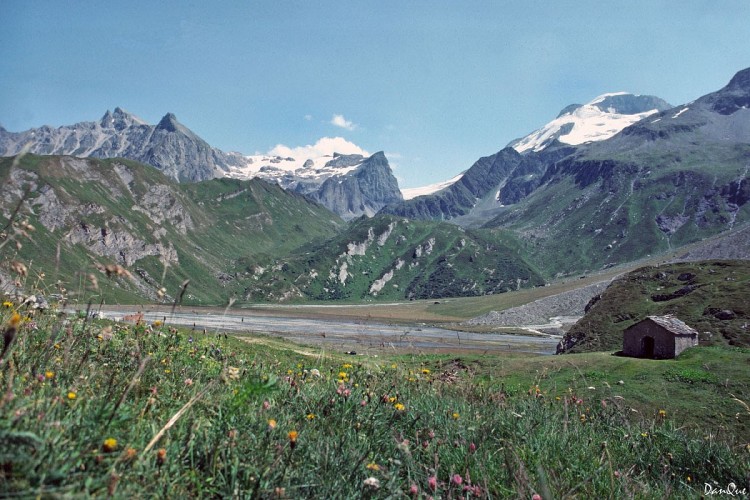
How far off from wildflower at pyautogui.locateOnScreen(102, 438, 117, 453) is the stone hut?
45.8 m

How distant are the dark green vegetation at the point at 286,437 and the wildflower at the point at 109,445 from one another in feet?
0.07

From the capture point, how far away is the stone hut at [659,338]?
39.8m

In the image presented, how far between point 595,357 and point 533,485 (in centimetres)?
3829

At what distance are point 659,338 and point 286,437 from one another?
45306mm

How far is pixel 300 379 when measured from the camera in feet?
23.2

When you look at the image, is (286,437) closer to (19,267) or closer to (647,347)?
(19,267)

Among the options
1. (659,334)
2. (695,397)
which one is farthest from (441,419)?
(659,334)

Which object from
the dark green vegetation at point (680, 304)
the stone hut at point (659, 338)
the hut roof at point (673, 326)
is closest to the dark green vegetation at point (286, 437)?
the stone hut at point (659, 338)

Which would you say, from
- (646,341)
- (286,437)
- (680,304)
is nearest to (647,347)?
(646,341)

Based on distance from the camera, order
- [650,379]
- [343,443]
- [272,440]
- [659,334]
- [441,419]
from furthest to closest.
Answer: [659,334]
[650,379]
[441,419]
[343,443]
[272,440]

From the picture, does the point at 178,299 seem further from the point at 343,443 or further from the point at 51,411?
the point at 343,443

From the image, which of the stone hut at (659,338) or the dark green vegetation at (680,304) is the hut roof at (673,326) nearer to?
the stone hut at (659,338)

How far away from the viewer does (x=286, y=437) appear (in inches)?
177

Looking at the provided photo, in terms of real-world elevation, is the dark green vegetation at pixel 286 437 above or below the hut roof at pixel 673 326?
above
